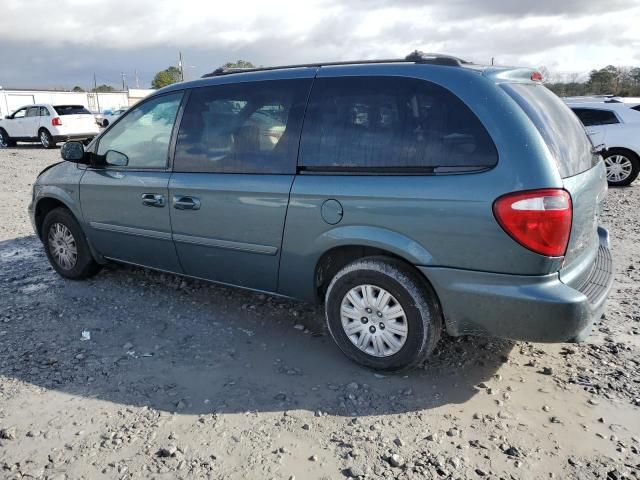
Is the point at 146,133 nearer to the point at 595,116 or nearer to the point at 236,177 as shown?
the point at 236,177

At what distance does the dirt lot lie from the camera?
256cm

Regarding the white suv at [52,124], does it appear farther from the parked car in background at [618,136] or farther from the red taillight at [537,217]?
the red taillight at [537,217]

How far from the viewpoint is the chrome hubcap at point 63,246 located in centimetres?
492

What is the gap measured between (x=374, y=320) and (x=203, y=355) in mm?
1225

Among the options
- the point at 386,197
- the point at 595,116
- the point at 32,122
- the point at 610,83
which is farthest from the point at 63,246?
the point at 610,83

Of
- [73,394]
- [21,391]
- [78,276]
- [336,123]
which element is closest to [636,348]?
[336,123]

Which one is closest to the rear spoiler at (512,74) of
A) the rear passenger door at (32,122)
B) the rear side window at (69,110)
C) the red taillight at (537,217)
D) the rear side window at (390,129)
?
the rear side window at (390,129)

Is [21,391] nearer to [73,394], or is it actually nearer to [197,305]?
[73,394]

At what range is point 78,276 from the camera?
4938 millimetres

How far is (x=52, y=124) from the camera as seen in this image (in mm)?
18562

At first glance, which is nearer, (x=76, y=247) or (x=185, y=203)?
(x=185, y=203)

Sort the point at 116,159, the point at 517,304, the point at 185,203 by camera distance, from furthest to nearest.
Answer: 1. the point at 116,159
2. the point at 185,203
3. the point at 517,304

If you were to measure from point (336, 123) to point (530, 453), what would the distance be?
6.96 feet

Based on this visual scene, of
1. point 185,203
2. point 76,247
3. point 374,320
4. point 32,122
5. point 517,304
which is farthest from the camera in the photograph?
point 32,122
